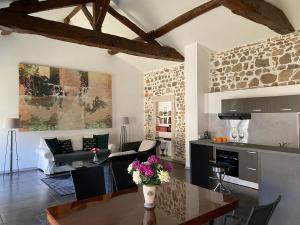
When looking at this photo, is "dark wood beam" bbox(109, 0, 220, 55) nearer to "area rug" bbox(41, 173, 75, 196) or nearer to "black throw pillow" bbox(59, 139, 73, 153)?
"black throw pillow" bbox(59, 139, 73, 153)

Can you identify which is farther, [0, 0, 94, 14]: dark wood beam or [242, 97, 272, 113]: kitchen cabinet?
[242, 97, 272, 113]: kitchen cabinet

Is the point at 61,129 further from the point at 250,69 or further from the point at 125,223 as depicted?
the point at 125,223

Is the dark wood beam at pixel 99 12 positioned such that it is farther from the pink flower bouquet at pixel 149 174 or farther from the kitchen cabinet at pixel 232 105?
the pink flower bouquet at pixel 149 174

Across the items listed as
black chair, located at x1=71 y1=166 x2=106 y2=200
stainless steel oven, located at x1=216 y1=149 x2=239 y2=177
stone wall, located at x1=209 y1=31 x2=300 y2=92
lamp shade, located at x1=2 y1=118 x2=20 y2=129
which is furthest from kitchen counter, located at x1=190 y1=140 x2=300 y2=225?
lamp shade, located at x1=2 y1=118 x2=20 y2=129

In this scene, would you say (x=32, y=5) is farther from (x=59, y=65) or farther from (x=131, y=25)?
(x=59, y=65)

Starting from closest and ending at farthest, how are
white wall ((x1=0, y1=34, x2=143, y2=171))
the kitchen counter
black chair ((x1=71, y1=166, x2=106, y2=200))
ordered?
black chair ((x1=71, y1=166, x2=106, y2=200))
the kitchen counter
white wall ((x1=0, y1=34, x2=143, y2=171))

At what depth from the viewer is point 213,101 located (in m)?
6.33

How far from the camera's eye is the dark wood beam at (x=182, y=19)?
4996 millimetres

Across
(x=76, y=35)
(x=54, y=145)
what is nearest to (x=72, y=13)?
(x=76, y=35)

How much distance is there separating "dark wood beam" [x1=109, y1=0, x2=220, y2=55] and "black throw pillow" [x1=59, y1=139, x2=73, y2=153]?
379 centimetres

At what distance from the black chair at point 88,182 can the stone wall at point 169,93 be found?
202 inches

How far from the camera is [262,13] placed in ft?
13.2

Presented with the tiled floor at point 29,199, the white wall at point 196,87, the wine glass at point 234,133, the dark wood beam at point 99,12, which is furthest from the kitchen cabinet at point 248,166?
the dark wood beam at point 99,12

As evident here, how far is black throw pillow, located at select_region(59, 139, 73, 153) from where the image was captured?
704 cm
